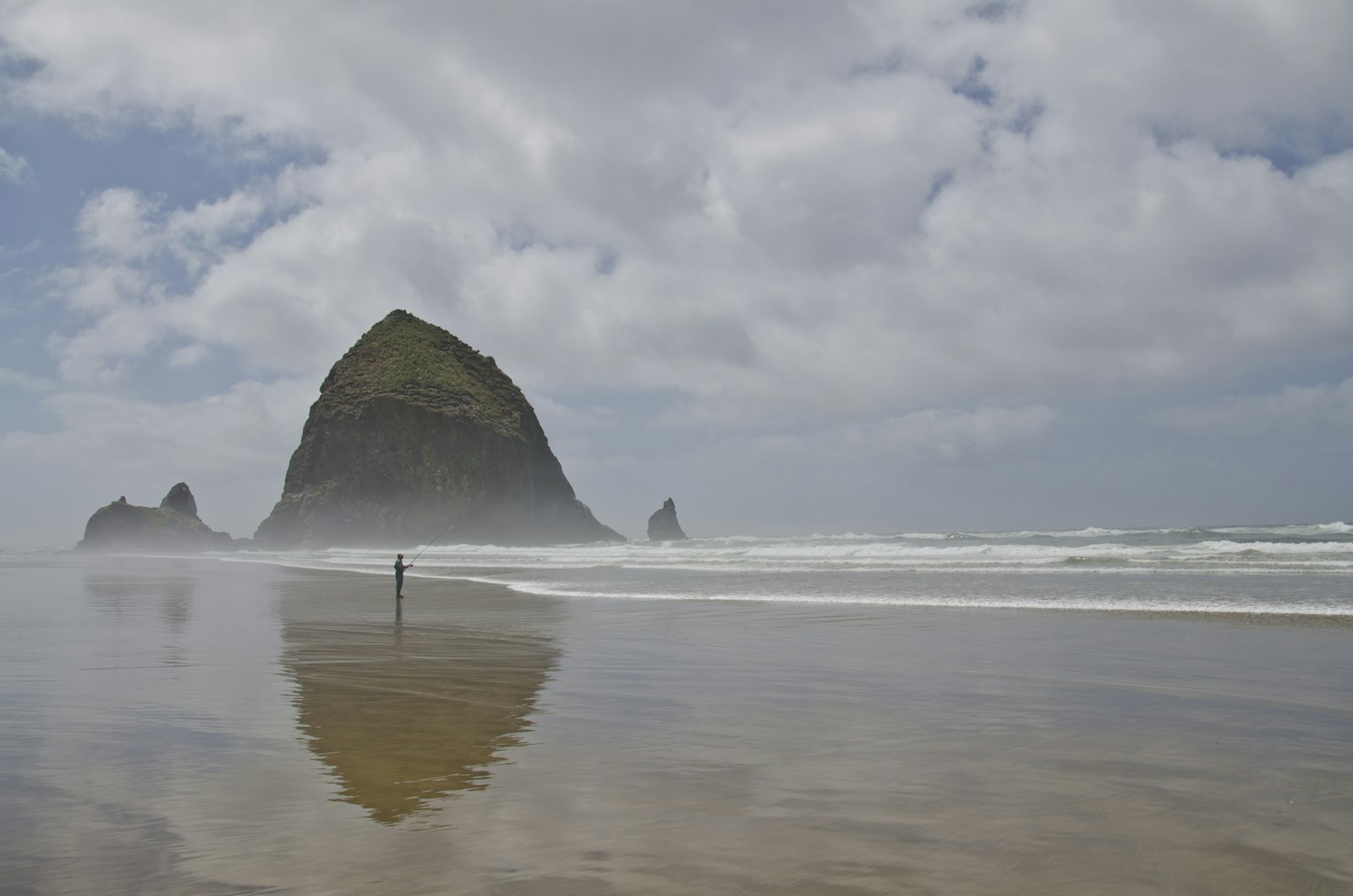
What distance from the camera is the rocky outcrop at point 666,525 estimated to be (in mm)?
115938

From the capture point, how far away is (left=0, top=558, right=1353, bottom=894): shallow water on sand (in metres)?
3.77

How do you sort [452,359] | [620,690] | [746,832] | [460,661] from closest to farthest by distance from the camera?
[746,832], [620,690], [460,661], [452,359]

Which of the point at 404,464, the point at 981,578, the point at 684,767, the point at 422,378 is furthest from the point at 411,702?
the point at 422,378

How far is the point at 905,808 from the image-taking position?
4.59 m

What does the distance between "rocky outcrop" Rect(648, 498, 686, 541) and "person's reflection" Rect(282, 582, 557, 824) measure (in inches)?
4012

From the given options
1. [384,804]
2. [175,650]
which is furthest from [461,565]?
[384,804]

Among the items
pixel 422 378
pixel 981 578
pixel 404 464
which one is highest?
pixel 422 378

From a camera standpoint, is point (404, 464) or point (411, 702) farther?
point (404, 464)

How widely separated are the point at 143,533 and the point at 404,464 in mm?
47420

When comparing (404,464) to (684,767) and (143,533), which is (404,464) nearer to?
(143,533)

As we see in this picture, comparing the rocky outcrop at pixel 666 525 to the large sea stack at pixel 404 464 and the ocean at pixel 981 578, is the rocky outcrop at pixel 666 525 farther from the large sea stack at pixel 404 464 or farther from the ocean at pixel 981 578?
the ocean at pixel 981 578

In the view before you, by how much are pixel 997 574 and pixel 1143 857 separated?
21.7 metres

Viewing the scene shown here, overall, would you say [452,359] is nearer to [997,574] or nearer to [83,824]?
[997,574]

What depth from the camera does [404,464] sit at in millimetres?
86062
